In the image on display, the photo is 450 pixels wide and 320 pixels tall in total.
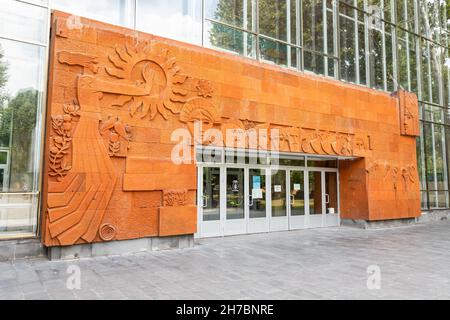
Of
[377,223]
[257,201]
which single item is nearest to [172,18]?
[257,201]

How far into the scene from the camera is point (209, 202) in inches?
392

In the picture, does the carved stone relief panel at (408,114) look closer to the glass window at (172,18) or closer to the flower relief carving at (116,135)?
the glass window at (172,18)

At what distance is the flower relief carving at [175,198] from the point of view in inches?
321

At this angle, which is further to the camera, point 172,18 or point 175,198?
point 172,18

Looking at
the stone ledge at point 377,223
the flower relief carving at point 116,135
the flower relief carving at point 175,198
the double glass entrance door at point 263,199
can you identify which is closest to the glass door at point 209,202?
the double glass entrance door at point 263,199

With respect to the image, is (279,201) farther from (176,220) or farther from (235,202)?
(176,220)

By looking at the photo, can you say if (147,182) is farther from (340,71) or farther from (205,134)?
(340,71)

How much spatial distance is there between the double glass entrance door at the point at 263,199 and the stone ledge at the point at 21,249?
4.08 m

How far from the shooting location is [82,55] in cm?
736

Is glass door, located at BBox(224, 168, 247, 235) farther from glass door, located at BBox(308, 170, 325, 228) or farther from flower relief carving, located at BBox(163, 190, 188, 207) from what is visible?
glass door, located at BBox(308, 170, 325, 228)

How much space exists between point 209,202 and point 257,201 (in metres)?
1.74

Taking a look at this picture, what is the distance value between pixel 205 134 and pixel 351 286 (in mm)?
4983
